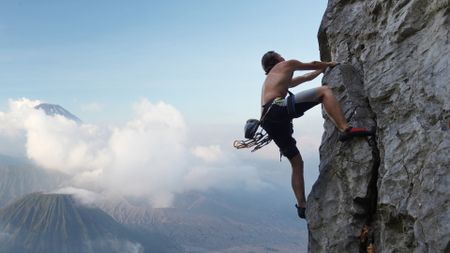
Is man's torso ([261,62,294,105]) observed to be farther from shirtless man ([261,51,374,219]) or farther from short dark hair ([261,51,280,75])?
short dark hair ([261,51,280,75])

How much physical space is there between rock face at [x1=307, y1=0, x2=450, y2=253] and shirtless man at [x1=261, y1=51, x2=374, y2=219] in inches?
21.5

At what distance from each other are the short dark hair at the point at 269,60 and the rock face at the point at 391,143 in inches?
66.9

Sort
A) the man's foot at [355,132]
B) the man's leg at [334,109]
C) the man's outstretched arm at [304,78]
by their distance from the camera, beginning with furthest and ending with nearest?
the man's outstretched arm at [304,78] < the man's leg at [334,109] < the man's foot at [355,132]

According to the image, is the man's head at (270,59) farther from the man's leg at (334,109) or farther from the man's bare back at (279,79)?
the man's leg at (334,109)

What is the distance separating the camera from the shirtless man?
10.2m

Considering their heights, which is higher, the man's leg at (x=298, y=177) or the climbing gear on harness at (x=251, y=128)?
the climbing gear on harness at (x=251, y=128)

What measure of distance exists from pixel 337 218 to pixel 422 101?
326 centimetres

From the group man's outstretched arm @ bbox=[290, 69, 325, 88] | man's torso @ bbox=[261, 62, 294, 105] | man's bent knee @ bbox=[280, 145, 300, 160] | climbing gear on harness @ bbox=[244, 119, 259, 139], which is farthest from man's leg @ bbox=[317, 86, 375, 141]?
man's outstretched arm @ bbox=[290, 69, 325, 88]

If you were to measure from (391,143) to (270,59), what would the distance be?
13.2 feet

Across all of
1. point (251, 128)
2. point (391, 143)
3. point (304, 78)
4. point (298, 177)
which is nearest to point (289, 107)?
point (251, 128)

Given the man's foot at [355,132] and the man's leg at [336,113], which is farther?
the man's leg at [336,113]

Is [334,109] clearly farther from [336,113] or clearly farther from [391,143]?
[391,143]

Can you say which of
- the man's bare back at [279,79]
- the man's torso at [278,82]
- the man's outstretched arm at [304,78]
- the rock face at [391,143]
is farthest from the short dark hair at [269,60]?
the rock face at [391,143]

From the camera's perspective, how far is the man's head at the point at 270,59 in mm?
11477
